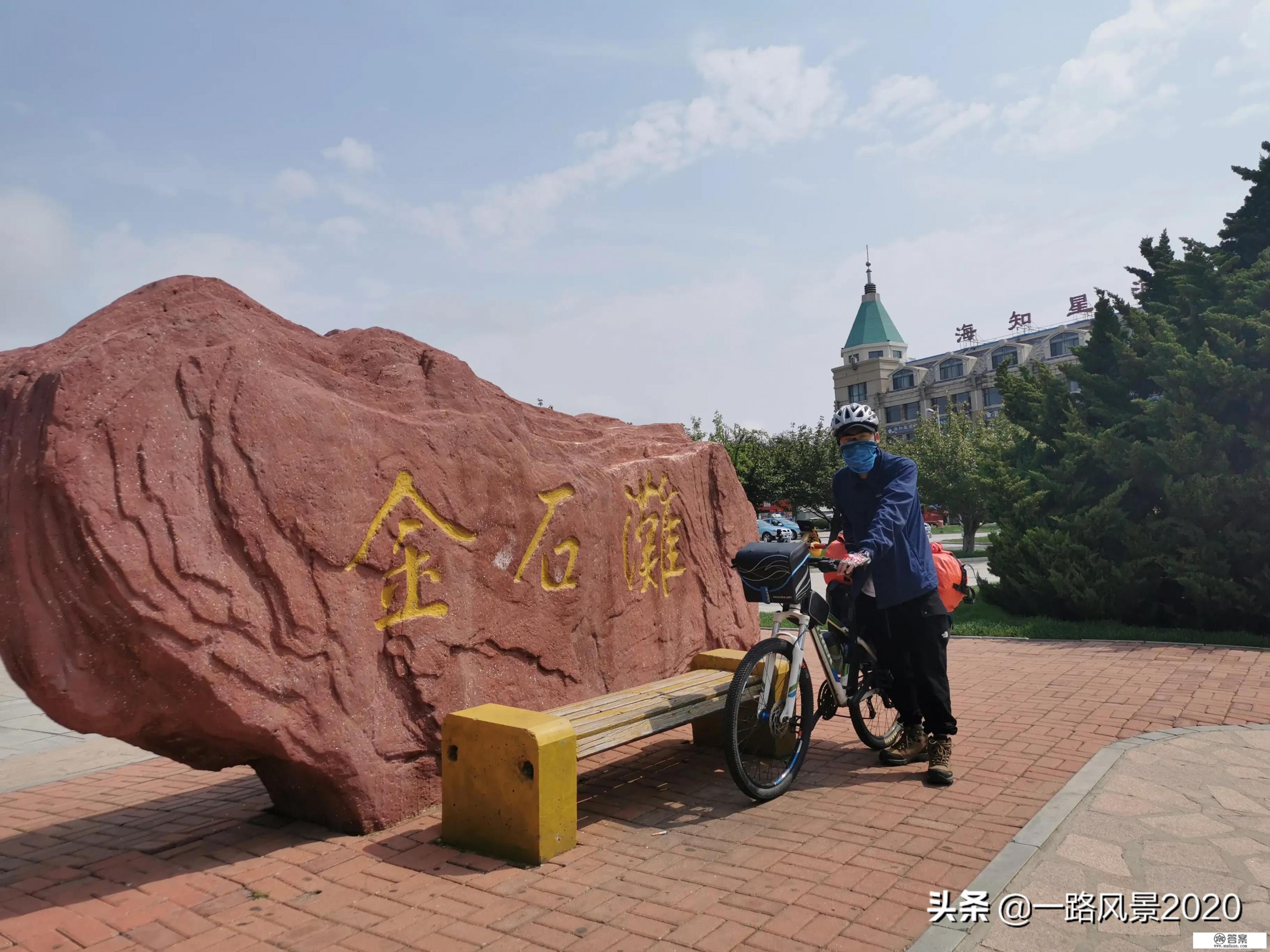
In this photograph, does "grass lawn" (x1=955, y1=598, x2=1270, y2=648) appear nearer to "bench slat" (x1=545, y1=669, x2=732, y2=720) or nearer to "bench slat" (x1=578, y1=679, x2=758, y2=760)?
"bench slat" (x1=545, y1=669, x2=732, y2=720)

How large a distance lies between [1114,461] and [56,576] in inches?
394

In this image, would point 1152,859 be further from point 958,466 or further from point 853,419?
point 958,466

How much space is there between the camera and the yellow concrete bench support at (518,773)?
3.63 m

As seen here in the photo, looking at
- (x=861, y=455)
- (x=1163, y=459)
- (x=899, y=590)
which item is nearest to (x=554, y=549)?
(x=861, y=455)

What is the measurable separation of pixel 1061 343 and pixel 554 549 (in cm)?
6031

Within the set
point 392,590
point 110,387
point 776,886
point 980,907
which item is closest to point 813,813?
point 776,886

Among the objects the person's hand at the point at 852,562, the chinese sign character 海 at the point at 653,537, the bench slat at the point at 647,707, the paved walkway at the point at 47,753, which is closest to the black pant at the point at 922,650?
the person's hand at the point at 852,562

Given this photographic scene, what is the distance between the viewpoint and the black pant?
15.2 feet

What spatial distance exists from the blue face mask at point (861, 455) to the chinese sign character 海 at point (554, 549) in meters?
1.51

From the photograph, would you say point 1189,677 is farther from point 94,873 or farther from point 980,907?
point 94,873

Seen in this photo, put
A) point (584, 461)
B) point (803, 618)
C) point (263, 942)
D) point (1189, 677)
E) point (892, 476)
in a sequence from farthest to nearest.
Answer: point (1189, 677), point (584, 461), point (892, 476), point (803, 618), point (263, 942)

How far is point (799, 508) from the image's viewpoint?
3491 cm

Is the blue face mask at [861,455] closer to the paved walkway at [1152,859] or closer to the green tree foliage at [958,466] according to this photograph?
the paved walkway at [1152,859]

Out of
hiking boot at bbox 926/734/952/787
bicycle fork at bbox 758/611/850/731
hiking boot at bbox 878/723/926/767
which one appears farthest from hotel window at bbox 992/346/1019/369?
bicycle fork at bbox 758/611/850/731
